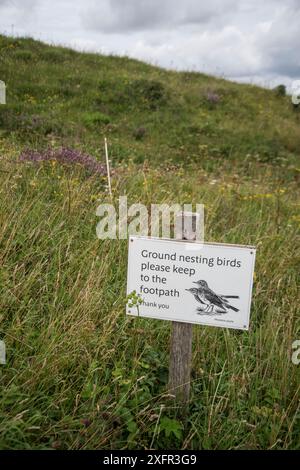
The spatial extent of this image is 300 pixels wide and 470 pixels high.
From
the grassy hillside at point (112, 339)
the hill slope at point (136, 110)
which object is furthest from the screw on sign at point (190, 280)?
the hill slope at point (136, 110)

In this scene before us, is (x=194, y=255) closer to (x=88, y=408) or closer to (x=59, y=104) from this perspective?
(x=88, y=408)

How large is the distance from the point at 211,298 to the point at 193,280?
14 centimetres

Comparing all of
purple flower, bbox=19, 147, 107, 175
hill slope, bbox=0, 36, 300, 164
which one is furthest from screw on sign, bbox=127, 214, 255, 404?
hill slope, bbox=0, 36, 300, 164

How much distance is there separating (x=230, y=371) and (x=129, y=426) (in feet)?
2.58

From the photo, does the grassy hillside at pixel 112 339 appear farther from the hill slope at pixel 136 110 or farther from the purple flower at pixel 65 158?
the hill slope at pixel 136 110

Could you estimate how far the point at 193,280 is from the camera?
2332mm

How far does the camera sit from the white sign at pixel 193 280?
2.29m

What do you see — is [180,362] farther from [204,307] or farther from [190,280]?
[190,280]

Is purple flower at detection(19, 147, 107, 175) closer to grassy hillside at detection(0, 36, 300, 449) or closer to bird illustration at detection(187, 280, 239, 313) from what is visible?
grassy hillside at detection(0, 36, 300, 449)

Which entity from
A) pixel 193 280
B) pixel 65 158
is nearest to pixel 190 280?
pixel 193 280

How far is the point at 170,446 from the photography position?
233 cm

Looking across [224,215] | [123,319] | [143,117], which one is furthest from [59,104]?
[123,319]

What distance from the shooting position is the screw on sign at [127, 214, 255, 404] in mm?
2291

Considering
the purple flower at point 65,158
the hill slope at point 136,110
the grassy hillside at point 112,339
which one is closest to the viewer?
the grassy hillside at point 112,339
